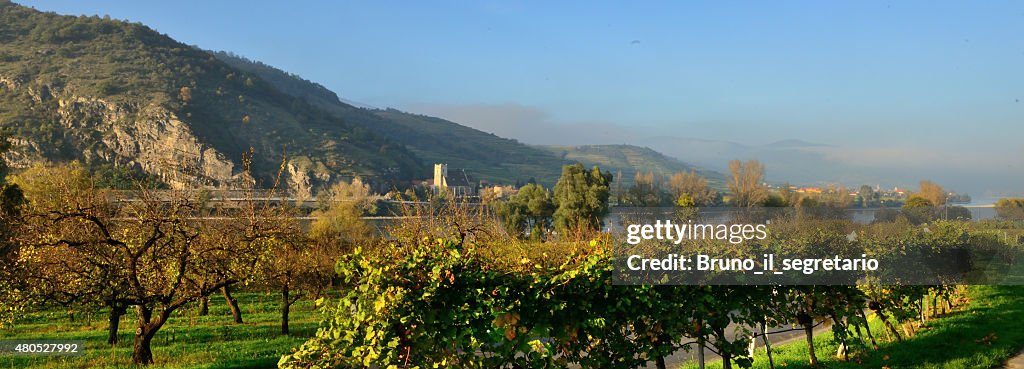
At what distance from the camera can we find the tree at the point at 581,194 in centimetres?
6506

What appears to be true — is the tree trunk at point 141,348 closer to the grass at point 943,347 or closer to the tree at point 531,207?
the grass at point 943,347

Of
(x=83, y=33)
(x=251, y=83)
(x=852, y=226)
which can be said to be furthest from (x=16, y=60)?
(x=852, y=226)

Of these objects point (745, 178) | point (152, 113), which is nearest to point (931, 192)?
point (745, 178)

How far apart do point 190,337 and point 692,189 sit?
7695 cm

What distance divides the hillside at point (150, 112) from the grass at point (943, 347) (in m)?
86.5

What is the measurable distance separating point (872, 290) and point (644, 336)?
454cm

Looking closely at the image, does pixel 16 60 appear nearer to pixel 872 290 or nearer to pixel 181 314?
pixel 181 314

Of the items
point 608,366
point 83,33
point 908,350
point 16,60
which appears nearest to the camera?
point 608,366

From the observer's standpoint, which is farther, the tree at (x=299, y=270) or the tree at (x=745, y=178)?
the tree at (x=745, y=178)

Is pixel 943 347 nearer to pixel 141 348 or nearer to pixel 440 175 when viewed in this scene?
pixel 141 348

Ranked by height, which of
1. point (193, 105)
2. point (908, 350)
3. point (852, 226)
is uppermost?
point (193, 105)

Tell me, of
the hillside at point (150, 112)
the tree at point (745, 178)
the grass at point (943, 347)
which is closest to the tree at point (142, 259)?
the grass at point (943, 347)

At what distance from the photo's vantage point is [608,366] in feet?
20.1

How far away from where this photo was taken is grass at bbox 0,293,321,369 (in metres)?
12.4
